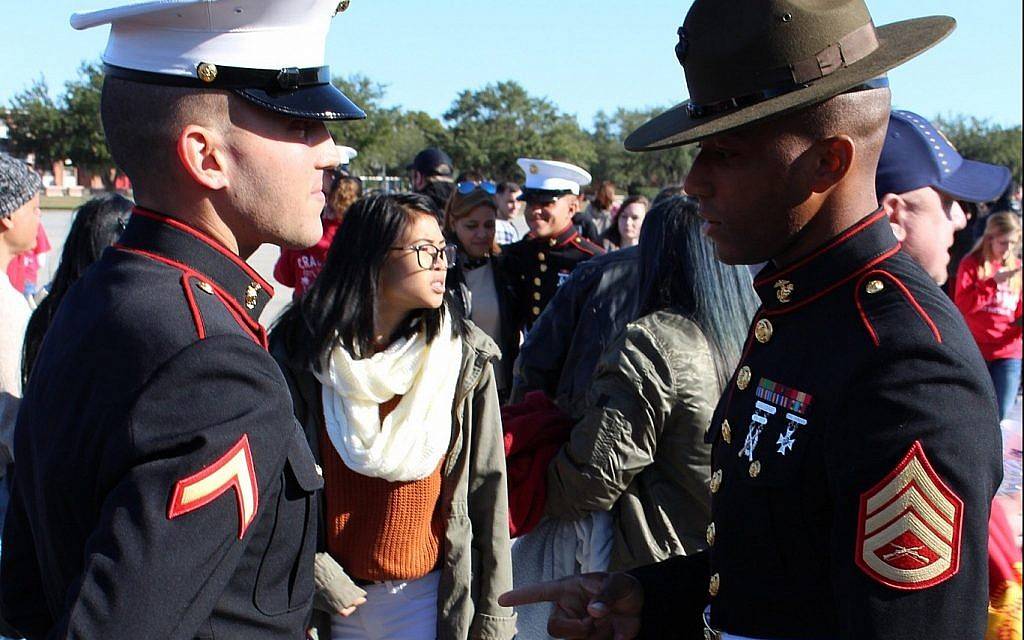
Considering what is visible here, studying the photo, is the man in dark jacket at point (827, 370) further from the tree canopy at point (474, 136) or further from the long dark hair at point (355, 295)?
the tree canopy at point (474, 136)

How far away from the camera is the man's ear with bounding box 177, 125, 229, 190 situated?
1678 millimetres

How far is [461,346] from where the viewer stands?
3.15 metres

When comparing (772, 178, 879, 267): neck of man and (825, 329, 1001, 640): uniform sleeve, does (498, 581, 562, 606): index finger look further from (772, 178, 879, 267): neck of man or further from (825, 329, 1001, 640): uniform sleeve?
(772, 178, 879, 267): neck of man

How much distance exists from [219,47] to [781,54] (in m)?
1.01

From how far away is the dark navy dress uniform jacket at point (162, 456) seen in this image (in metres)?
1.39

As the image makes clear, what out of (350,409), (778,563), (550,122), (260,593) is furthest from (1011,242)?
(550,122)

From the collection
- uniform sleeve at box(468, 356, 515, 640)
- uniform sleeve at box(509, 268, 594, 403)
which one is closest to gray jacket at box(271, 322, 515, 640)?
uniform sleeve at box(468, 356, 515, 640)

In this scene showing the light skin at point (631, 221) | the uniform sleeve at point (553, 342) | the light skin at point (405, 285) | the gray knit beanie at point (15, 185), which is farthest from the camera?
the light skin at point (631, 221)

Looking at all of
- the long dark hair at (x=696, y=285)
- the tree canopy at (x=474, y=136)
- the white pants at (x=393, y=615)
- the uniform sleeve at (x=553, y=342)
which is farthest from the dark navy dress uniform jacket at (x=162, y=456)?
the tree canopy at (x=474, y=136)

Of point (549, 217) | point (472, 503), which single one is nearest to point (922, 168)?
point (472, 503)

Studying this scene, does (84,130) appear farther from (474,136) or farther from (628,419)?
(628,419)

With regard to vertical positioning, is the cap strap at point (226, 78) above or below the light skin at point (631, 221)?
above

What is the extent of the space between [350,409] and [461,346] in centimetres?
43

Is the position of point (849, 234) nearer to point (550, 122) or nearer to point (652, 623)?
point (652, 623)
